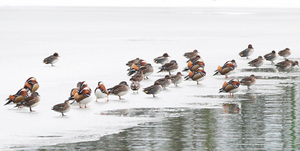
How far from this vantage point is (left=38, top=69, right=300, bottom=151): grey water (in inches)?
448

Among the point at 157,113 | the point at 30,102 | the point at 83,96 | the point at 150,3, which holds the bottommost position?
the point at 157,113

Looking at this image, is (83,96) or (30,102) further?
(83,96)

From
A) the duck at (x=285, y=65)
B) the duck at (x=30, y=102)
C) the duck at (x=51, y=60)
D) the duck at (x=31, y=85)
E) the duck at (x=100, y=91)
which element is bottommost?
the duck at (x=30, y=102)

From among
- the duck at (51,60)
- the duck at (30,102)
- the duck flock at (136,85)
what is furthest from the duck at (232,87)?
the duck at (51,60)

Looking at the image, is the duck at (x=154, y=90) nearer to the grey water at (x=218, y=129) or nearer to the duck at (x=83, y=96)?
the grey water at (x=218, y=129)

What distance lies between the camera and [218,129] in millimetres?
12852

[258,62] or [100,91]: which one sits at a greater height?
[258,62]

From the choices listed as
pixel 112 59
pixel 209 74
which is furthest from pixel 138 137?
pixel 112 59

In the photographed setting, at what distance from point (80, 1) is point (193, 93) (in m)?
167

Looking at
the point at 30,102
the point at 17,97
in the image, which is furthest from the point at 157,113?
the point at 17,97

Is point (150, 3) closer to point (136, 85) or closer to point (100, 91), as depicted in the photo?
point (136, 85)

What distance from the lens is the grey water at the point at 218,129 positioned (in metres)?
11.4

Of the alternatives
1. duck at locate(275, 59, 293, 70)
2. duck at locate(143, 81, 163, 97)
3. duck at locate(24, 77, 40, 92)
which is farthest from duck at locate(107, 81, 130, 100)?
duck at locate(275, 59, 293, 70)

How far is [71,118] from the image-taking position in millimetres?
14484
